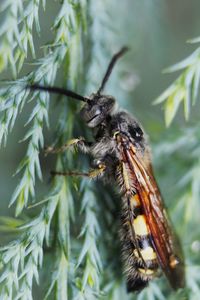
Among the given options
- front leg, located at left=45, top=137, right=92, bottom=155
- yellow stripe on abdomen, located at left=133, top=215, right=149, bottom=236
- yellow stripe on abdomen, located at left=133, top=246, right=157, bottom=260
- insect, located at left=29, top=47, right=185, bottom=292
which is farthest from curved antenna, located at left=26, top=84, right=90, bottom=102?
yellow stripe on abdomen, located at left=133, top=246, right=157, bottom=260

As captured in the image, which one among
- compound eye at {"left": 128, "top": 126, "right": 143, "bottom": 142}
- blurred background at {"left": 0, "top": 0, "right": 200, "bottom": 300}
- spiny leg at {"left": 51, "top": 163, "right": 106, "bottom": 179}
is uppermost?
blurred background at {"left": 0, "top": 0, "right": 200, "bottom": 300}

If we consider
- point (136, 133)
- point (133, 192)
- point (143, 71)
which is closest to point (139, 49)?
point (143, 71)

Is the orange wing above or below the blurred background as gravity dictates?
below

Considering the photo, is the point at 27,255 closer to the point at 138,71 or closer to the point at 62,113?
the point at 62,113

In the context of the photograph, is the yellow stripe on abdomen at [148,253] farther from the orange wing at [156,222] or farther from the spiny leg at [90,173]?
the spiny leg at [90,173]

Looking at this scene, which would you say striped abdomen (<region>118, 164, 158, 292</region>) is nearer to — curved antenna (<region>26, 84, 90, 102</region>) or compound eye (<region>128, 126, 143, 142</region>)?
compound eye (<region>128, 126, 143, 142</region>)

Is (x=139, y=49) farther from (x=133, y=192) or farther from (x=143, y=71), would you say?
(x=133, y=192)

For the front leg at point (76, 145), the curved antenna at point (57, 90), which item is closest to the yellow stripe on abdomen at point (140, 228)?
the front leg at point (76, 145)
